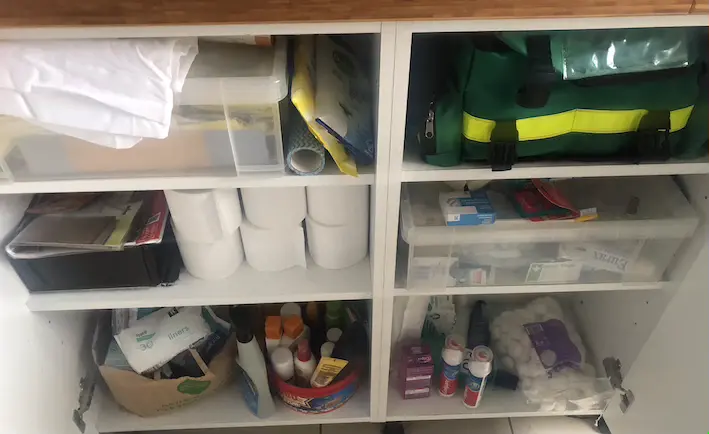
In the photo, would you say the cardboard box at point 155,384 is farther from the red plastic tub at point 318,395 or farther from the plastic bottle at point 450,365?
the plastic bottle at point 450,365

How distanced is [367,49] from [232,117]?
0.80ft

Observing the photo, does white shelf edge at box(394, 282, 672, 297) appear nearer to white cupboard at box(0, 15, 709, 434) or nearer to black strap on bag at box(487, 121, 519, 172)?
white cupboard at box(0, 15, 709, 434)

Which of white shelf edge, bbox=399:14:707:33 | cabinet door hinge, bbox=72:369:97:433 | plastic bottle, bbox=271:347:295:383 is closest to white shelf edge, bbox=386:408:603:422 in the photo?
plastic bottle, bbox=271:347:295:383

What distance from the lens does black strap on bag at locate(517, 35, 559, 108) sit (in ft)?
2.29

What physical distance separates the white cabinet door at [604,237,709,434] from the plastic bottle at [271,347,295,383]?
63 cm

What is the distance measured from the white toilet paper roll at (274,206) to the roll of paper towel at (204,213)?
0.02 m

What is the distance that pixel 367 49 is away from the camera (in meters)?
0.88

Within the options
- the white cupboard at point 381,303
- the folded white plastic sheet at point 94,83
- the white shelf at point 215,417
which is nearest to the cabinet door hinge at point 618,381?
the white cupboard at point 381,303

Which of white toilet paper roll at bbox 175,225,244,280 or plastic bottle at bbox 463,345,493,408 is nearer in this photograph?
white toilet paper roll at bbox 175,225,244,280

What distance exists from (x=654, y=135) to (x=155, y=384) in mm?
898

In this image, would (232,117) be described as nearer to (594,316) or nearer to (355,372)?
(355,372)

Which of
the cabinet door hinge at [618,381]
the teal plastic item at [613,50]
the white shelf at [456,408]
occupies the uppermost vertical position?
the teal plastic item at [613,50]

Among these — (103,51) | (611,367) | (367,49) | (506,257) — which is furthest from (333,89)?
(611,367)

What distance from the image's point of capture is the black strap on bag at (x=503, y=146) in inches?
29.5
